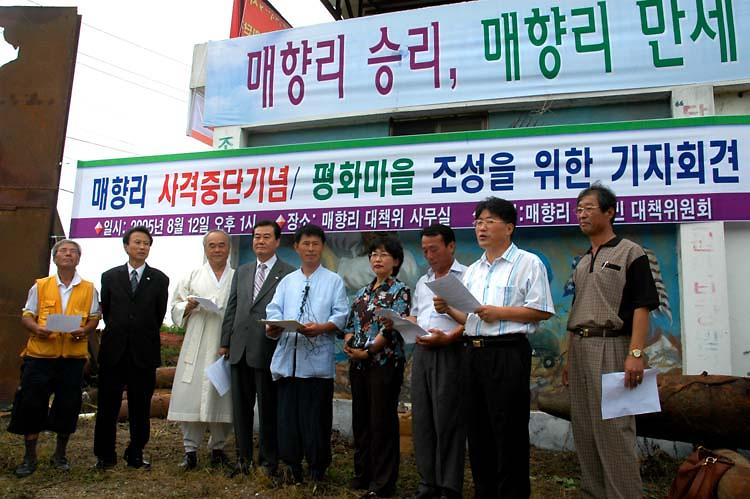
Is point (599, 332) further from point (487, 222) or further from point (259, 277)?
point (259, 277)

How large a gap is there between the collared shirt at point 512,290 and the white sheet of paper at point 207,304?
1851mm

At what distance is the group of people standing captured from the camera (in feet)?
9.90

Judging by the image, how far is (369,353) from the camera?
3.56m

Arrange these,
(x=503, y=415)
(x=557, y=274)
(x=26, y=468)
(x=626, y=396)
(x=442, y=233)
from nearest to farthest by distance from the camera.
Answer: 1. (x=626, y=396)
2. (x=503, y=415)
3. (x=442, y=233)
4. (x=26, y=468)
5. (x=557, y=274)

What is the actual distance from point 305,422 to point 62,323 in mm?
1721

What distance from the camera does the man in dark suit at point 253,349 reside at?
12.7 feet

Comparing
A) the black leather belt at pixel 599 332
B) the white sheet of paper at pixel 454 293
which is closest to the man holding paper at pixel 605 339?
the black leather belt at pixel 599 332

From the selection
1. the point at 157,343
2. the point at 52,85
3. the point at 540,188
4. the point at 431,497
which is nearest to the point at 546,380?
the point at 540,188

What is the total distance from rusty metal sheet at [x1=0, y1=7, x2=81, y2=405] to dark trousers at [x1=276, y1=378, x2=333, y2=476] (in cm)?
342

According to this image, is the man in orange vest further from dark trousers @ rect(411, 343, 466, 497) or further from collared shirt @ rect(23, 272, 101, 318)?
dark trousers @ rect(411, 343, 466, 497)

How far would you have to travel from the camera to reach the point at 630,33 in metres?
4.91

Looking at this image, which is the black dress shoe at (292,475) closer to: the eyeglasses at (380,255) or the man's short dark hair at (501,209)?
the eyeglasses at (380,255)

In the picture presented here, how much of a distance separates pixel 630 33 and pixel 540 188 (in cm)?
147

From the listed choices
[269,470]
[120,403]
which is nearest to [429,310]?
[269,470]
